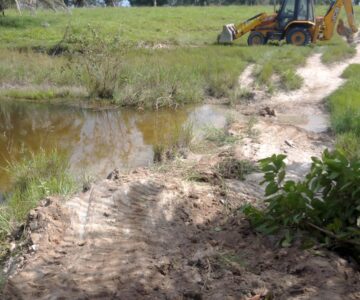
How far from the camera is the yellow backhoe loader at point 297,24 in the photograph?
58.8 ft

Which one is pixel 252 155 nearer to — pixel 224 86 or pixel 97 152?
pixel 97 152

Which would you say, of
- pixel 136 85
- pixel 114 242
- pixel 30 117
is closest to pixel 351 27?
pixel 136 85

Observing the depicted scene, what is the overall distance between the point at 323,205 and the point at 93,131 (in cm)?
587

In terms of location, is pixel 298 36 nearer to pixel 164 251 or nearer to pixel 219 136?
pixel 219 136

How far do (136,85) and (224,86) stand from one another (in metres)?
2.30

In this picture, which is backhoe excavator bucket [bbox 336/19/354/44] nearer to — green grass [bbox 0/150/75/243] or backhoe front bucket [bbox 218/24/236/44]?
backhoe front bucket [bbox 218/24/236/44]

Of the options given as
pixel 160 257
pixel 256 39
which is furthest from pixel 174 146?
pixel 256 39

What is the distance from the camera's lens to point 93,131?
8664mm

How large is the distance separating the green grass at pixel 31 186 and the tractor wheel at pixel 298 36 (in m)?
14.1

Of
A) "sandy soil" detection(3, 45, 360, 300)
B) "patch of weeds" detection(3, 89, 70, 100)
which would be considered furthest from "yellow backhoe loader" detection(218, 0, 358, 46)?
"sandy soil" detection(3, 45, 360, 300)

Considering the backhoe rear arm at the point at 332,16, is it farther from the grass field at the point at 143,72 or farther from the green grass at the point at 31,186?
the green grass at the point at 31,186

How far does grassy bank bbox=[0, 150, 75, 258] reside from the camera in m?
4.63

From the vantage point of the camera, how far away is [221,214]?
4660 millimetres

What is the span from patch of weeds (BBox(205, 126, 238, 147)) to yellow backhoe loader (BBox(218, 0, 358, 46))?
38.2ft
